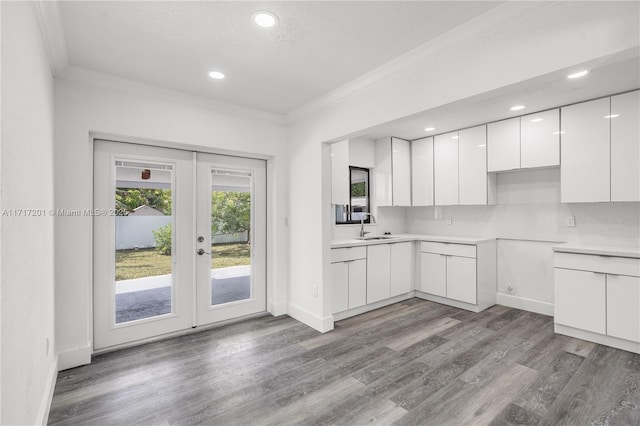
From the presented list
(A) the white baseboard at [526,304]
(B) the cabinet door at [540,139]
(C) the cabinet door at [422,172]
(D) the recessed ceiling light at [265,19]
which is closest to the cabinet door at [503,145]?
(B) the cabinet door at [540,139]

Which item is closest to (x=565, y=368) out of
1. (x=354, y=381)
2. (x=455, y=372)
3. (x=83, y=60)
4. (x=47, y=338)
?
(x=455, y=372)

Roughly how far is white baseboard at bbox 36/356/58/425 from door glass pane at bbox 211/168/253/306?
58.5 inches

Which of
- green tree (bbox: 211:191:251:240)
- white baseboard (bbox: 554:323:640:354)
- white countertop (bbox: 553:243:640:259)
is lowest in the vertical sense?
white baseboard (bbox: 554:323:640:354)

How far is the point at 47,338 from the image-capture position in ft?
7.08

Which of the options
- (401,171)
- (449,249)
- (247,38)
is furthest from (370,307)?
(247,38)

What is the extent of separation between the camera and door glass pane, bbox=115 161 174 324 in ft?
10.2

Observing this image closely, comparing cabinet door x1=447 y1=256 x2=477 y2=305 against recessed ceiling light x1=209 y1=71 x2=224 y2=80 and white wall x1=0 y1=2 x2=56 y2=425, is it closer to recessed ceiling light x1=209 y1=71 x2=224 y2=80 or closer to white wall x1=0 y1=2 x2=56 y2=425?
recessed ceiling light x1=209 y1=71 x2=224 y2=80

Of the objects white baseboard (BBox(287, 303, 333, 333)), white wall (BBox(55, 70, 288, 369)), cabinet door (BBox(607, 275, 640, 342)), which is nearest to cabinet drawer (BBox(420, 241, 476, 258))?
cabinet door (BBox(607, 275, 640, 342))

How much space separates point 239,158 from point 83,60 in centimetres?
171

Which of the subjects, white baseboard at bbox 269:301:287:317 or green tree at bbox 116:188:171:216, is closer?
green tree at bbox 116:188:171:216

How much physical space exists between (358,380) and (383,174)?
3.27 m

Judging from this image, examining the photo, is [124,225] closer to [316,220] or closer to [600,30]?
[316,220]

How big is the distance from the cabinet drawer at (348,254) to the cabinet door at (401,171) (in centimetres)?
132

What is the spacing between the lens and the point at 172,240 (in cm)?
340
